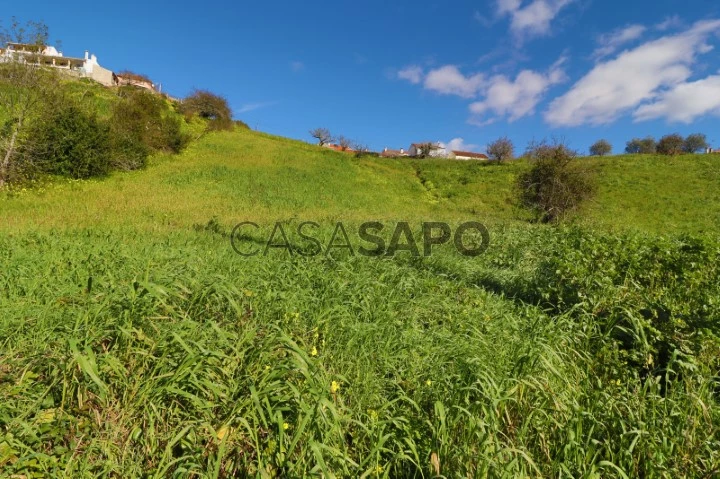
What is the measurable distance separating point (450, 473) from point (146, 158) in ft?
79.6

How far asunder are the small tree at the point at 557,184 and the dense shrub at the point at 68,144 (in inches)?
888

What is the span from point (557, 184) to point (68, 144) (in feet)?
79.2

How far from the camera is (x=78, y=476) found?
1.79 m

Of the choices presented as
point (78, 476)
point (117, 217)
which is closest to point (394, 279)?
point (78, 476)

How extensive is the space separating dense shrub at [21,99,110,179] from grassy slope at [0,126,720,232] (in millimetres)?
1218

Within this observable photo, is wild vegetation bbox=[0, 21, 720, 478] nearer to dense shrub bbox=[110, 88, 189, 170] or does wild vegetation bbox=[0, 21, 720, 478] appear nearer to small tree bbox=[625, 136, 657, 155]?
dense shrub bbox=[110, 88, 189, 170]

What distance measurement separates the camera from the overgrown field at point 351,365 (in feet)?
6.48

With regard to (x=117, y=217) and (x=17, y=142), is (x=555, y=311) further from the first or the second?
(x=17, y=142)

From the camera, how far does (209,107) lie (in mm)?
41781

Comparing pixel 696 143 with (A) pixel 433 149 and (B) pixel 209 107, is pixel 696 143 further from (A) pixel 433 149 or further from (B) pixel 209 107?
(B) pixel 209 107

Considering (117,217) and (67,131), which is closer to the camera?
(117,217)

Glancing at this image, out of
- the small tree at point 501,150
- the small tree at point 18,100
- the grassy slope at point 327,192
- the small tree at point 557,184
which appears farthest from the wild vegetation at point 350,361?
the small tree at point 501,150

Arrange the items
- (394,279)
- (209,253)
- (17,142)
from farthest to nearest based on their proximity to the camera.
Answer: (17,142) → (209,253) → (394,279)

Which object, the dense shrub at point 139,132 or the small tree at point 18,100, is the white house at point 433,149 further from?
the small tree at point 18,100
